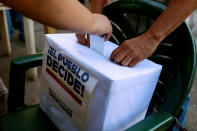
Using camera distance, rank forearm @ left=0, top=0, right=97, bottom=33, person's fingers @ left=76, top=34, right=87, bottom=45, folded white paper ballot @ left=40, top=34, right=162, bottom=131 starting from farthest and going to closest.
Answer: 1. person's fingers @ left=76, top=34, right=87, bottom=45
2. folded white paper ballot @ left=40, top=34, right=162, bottom=131
3. forearm @ left=0, top=0, right=97, bottom=33

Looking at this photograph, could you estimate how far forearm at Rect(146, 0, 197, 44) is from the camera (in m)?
0.46

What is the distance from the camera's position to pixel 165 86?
61 centimetres

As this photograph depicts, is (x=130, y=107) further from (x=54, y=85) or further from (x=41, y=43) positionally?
(x=41, y=43)

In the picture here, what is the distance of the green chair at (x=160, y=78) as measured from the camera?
0.51m

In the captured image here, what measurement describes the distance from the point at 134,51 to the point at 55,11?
9.9 inches

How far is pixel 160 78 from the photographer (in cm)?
64

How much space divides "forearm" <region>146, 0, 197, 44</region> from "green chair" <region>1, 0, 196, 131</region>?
78 millimetres

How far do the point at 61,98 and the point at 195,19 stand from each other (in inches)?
49.6

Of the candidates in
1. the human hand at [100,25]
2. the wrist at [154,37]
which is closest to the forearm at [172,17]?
the wrist at [154,37]

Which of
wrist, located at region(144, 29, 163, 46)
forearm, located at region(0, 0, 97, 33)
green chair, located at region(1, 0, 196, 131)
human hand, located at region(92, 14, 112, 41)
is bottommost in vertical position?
green chair, located at region(1, 0, 196, 131)

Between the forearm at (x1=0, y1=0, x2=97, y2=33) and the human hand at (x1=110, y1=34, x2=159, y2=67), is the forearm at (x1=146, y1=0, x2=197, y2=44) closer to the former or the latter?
the human hand at (x1=110, y1=34, x2=159, y2=67)

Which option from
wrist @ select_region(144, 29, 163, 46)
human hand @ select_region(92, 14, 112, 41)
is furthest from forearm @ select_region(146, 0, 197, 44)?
human hand @ select_region(92, 14, 112, 41)

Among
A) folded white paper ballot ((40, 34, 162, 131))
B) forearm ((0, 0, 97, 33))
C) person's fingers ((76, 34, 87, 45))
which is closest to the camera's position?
forearm ((0, 0, 97, 33))

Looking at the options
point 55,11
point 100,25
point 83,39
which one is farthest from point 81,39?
point 55,11
